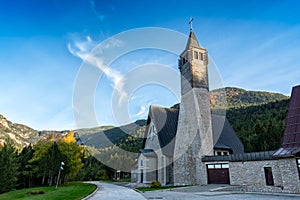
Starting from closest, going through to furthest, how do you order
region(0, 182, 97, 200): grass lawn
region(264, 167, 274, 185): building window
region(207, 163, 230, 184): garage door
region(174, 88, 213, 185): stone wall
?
1. region(0, 182, 97, 200): grass lawn
2. region(264, 167, 274, 185): building window
3. region(207, 163, 230, 184): garage door
4. region(174, 88, 213, 185): stone wall

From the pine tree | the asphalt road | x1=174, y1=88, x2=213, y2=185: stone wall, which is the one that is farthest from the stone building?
the pine tree

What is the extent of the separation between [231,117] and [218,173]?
39274mm

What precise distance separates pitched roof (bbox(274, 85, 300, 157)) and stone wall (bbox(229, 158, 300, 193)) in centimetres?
54

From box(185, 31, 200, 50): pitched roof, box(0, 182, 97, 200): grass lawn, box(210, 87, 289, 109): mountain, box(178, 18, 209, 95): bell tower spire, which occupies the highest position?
box(210, 87, 289, 109): mountain

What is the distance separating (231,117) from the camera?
5488 cm

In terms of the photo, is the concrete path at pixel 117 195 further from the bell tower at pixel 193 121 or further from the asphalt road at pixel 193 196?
the bell tower at pixel 193 121

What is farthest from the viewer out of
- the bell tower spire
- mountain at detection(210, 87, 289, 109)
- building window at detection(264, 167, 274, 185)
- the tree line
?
mountain at detection(210, 87, 289, 109)

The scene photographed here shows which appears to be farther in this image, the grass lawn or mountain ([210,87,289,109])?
mountain ([210,87,289,109])

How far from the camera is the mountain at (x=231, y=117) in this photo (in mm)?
39466

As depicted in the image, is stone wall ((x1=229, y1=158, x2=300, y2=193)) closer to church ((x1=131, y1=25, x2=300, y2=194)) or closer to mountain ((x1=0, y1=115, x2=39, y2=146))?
church ((x1=131, y1=25, x2=300, y2=194))

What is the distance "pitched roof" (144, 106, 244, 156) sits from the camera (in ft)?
78.8

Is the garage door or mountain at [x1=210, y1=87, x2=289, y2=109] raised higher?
mountain at [x1=210, y1=87, x2=289, y2=109]

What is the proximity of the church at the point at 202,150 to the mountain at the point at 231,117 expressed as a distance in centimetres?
513

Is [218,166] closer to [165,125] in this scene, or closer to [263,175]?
[263,175]
